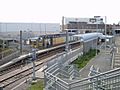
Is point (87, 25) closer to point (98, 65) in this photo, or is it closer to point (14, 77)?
point (98, 65)

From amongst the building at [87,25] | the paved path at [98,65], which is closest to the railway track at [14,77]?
the paved path at [98,65]

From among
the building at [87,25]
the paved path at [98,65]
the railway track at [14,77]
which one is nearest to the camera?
the railway track at [14,77]

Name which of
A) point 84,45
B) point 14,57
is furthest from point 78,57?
point 14,57

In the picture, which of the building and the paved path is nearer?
the paved path

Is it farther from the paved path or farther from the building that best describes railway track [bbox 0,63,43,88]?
the building

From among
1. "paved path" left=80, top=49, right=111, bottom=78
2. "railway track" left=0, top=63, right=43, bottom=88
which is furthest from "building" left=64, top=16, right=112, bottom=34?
"railway track" left=0, top=63, right=43, bottom=88

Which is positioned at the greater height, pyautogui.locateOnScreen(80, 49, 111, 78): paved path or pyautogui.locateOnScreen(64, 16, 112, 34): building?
pyautogui.locateOnScreen(64, 16, 112, 34): building

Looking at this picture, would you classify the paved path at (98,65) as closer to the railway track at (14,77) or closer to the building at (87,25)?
the railway track at (14,77)

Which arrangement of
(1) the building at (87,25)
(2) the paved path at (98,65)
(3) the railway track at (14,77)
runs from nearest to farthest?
(3) the railway track at (14,77)
(2) the paved path at (98,65)
(1) the building at (87,25)

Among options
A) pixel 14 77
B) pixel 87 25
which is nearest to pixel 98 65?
pixel 14 77

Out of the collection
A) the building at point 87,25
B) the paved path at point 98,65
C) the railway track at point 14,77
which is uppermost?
the building at point 87,25

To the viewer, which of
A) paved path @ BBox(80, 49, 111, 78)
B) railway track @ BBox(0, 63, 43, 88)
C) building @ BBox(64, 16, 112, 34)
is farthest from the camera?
building @ BBox(64, 16, 112, 34)

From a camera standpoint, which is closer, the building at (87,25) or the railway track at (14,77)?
the railway track at (14,77)

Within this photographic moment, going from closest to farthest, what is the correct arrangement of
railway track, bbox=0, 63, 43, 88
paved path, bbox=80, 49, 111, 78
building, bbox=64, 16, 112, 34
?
1. railway track, bbox=0, 63, 43, 88
2. paved path, bbox=80, 49, 111, 78
3. building, bbox=64, 16, 112, 34
